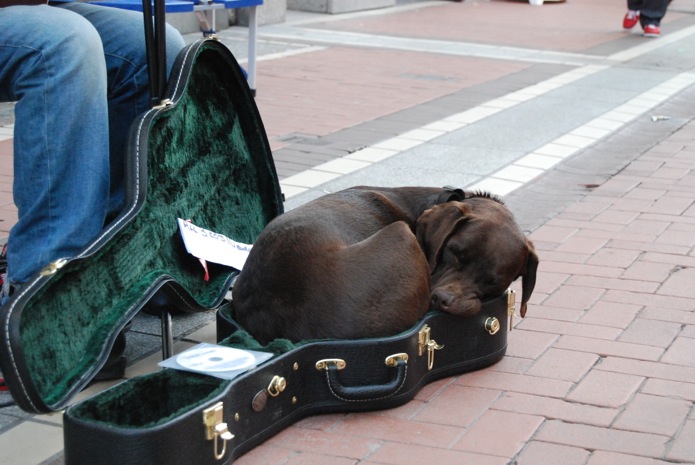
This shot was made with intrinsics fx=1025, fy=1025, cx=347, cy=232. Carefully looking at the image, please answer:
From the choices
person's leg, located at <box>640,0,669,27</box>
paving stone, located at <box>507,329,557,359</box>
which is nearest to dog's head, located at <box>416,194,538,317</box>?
paving stone, located at <box>507,329,557,359</box>

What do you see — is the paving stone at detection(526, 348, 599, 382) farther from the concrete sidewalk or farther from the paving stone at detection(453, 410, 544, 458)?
the paving stone at detection(453, 410, 544, 458)

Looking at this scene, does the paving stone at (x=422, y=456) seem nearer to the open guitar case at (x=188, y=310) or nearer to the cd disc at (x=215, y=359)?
the open guitar case at (x=188, y=310)

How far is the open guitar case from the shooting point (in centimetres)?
233

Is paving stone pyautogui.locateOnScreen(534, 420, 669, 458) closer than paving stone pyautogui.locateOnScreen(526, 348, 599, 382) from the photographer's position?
Yes

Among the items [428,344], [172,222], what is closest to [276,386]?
[428,344]

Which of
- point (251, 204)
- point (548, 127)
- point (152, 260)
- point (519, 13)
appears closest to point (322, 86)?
point (548, 127)

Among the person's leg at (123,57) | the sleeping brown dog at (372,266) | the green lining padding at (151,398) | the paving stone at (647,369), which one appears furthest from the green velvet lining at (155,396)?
the paving stone at (647,369)

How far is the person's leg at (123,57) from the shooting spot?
3.32 m

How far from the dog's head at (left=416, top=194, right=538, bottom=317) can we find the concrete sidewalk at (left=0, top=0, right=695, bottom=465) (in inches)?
11.5

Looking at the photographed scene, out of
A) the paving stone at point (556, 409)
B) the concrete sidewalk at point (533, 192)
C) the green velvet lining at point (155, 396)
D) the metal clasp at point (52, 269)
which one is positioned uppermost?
the metal clasp at point (52, 269)

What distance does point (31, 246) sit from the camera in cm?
290

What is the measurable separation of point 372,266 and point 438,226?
0.35 m

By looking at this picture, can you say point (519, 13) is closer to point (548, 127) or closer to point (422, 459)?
point (548, 127)

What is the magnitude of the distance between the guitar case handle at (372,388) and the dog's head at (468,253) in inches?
10.2
